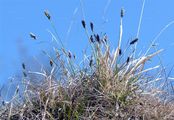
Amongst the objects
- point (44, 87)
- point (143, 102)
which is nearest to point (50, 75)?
point (44, 87)

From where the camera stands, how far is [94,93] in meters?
4.11

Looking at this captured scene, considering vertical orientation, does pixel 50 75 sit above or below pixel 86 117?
above

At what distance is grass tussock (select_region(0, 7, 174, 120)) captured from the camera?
4.04m

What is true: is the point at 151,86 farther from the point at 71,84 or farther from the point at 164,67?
the point at 71,84

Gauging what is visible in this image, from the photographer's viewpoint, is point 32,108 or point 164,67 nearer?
point 32,108

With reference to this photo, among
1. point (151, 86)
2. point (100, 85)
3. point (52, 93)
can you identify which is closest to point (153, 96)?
point (151, 86)

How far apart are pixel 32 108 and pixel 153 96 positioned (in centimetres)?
89

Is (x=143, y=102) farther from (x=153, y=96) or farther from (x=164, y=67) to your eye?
(x=164, y=67)

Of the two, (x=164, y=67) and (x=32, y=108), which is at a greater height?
(x=164, y=67)

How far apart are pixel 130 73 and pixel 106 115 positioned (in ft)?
1.28

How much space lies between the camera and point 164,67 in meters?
4.55

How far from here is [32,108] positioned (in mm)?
4168

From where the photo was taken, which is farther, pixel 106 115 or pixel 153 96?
pixel 153 96

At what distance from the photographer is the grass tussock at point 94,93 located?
4.04 m
